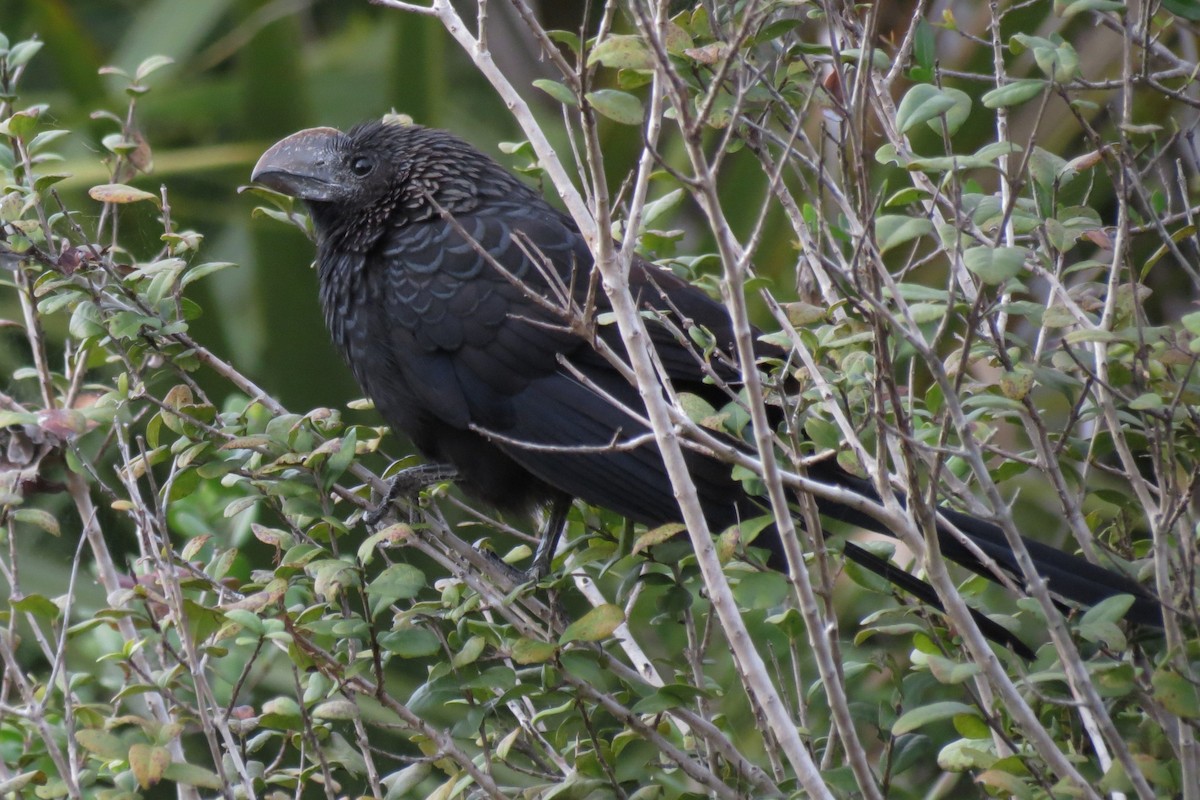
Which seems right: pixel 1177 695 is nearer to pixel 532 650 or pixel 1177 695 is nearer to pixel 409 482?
pixel 532 650

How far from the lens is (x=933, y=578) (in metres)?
1.21

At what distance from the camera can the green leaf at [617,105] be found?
128cm

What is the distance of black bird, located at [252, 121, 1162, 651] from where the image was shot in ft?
7.04

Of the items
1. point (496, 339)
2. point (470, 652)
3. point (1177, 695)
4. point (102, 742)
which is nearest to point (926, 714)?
point (1177, 695)

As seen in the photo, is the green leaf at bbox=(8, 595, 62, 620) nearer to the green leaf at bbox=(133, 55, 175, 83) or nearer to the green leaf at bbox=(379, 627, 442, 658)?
the green leaf at bbox=(379, 627, 442, 658)

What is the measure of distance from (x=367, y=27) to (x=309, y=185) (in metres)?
3.48

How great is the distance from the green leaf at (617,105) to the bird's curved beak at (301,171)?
1.43 m

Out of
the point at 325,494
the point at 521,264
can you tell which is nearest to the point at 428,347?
the point at 521,264

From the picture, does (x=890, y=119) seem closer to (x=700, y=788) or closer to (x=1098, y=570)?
(x=1098, y=570)

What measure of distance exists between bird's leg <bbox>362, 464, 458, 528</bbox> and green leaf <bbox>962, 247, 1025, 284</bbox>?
113 cm

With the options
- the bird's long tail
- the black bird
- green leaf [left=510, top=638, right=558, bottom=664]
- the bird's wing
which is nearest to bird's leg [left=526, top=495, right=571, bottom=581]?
the black bird

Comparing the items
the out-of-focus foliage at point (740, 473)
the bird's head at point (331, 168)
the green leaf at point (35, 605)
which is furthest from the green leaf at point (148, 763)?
the bird's head at point (331, 168)

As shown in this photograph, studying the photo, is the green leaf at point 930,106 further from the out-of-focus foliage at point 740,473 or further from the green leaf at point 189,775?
the green leaf at point 189,775

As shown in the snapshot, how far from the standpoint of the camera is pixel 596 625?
4.71 feet
